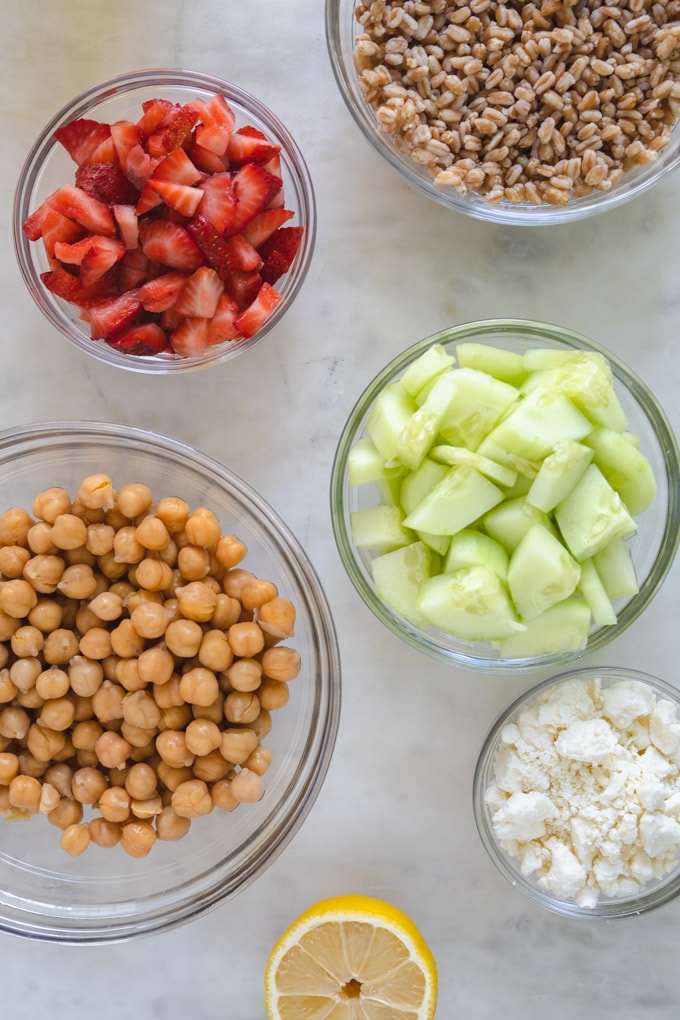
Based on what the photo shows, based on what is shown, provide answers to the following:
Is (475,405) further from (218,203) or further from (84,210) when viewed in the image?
(84,210)

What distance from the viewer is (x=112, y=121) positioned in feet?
5.24

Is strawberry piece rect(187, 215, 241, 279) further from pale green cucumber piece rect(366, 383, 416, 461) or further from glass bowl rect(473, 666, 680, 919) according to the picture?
glass bowl rect(473, 666, 680, 919)

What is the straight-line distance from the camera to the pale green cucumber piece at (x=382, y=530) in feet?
4.46

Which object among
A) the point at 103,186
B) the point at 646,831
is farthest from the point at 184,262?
the point at 646,831

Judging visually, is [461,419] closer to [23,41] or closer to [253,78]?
[253,78]

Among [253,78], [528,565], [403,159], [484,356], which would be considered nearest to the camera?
[528,565]

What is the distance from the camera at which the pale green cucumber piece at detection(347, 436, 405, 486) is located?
4.42 feet

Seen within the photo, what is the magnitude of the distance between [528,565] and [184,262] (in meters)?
0.72

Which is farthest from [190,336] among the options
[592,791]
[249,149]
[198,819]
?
[592,791]

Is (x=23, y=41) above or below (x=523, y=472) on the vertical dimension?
above

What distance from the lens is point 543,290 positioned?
1.61 metres

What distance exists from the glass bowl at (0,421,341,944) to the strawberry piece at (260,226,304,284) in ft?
1.07

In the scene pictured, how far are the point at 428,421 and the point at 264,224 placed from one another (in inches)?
17.9

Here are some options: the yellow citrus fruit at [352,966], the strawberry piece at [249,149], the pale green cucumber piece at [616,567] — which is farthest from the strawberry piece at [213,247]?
the yellow citrus fruit at [352,966]
